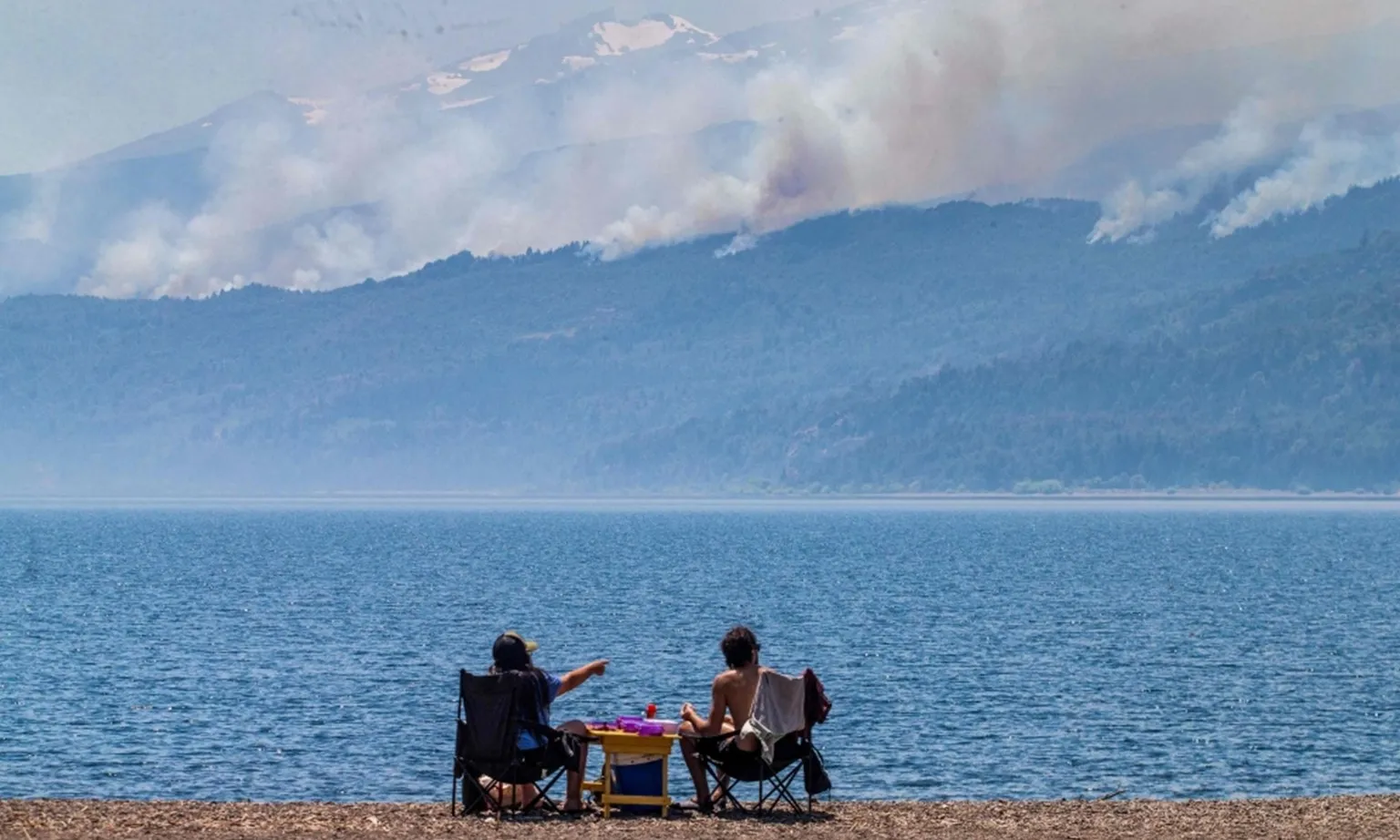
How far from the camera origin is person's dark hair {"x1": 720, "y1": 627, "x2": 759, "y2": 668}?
1764 cm

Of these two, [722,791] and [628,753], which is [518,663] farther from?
[722,791]

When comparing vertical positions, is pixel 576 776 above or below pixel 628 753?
below

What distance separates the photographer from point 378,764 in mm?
29719

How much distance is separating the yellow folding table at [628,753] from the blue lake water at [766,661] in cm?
943

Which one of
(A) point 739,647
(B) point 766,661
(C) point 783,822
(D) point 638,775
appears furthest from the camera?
(B) point 766,661

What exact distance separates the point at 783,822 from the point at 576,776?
1.73 meters

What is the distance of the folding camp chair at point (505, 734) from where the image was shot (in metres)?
17.1

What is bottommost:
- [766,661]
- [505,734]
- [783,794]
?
[766,661]

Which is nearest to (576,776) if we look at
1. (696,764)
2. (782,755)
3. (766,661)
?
(696,764)

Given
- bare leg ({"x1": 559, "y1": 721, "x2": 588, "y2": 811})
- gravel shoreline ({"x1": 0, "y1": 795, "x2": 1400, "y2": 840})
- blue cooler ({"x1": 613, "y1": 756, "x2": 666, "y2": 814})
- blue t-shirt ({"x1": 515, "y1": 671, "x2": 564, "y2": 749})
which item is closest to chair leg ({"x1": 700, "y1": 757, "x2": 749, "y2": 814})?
gravel shoreline ({"x1": 0, "y1": 795, "x2": 1400, "y2": 840})

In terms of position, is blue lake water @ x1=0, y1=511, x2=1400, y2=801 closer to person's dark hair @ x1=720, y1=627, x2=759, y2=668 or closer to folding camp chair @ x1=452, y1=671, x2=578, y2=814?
folding camp chair @ x1=452, y1=671, x2=578, y2=814

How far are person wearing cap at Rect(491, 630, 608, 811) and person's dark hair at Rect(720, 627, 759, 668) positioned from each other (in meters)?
1.07

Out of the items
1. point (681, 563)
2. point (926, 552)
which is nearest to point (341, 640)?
point (681, 563)

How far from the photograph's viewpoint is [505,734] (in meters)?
17.1
